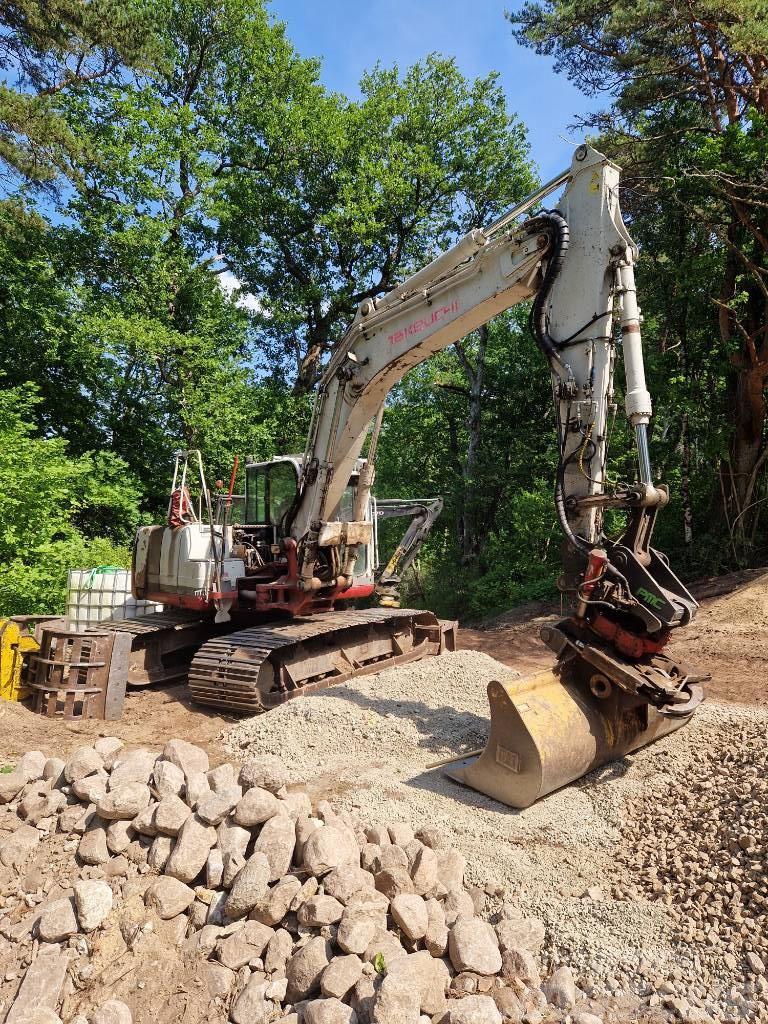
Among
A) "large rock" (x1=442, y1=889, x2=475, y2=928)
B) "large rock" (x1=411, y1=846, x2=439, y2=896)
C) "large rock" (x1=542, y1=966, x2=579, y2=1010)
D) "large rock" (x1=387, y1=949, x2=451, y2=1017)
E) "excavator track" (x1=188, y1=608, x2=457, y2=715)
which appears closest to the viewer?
"large rock" (x1=387, y1=949, x2=451, y2=1017)

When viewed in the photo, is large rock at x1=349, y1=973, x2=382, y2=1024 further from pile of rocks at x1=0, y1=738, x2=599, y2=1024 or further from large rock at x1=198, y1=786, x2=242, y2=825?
large rock at x1=198, y1=786, x2=242, y2=825

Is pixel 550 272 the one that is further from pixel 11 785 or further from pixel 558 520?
pixel 11 785

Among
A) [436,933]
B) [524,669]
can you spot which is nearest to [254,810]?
[436,933]

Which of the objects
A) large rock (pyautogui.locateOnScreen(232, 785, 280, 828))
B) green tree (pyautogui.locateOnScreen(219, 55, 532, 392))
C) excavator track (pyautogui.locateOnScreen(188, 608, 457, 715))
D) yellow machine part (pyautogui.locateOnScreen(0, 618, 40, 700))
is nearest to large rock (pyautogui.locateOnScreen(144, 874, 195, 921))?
large rock (pyautogui.locateOnScreen(232, 785, 280, 828))

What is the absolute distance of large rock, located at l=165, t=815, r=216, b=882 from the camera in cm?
329

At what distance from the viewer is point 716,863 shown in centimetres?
338

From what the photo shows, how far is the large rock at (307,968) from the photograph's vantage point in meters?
2.71

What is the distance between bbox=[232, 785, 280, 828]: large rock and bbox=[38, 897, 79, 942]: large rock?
0.85 meters

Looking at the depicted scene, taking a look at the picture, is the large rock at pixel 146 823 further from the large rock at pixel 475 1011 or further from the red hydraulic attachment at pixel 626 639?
the red hydraulic attachment at pixel 626 639

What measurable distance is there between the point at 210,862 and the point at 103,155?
51.2 feet

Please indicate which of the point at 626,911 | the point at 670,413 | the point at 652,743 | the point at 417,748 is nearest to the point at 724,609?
the point at 670,413

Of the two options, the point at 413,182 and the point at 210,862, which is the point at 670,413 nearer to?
the point at 413,182

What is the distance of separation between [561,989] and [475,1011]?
0.48 metres

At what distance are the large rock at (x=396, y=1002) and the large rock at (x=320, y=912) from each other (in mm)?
439
